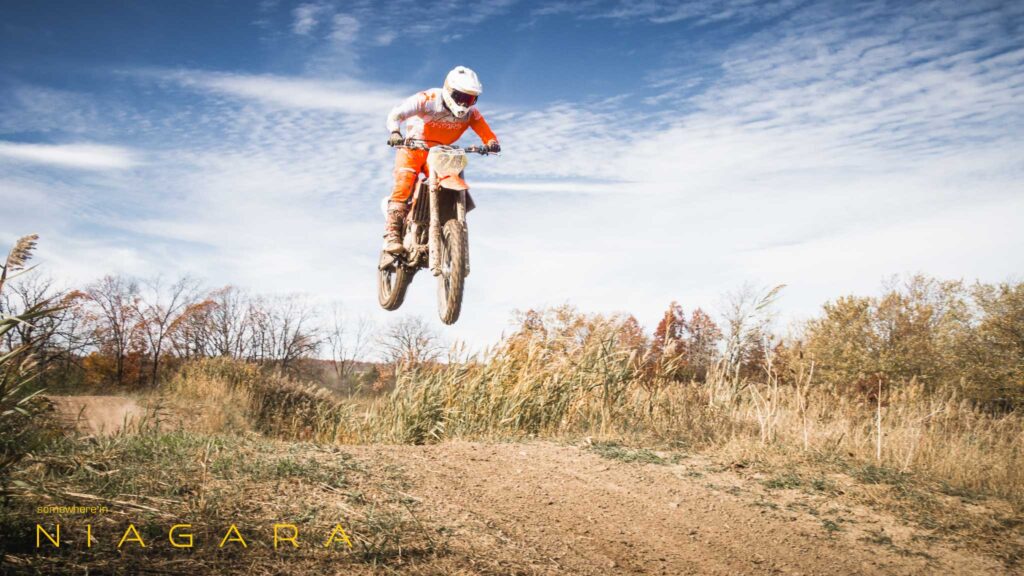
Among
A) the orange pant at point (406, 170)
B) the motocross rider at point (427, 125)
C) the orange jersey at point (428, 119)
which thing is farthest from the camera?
the orange pant at point (406, 170)

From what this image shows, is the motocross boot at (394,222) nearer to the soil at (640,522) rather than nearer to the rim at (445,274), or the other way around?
the rim at (445,274)

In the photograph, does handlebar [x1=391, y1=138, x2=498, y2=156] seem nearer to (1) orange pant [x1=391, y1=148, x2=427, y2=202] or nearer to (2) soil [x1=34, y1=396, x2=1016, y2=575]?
(1) orange pant [x1=391, y1=148, x2=427, y2=202]

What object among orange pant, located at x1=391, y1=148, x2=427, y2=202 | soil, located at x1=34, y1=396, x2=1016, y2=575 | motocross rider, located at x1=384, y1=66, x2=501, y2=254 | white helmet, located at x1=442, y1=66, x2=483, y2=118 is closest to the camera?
soil, located at x1=34, y1=396, x2=1016, y2=575

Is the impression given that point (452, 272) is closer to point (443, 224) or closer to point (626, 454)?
point (443, 224)

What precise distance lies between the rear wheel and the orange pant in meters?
0.77

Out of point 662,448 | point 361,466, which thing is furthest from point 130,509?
point 662,448

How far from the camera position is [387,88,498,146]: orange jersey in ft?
20.5

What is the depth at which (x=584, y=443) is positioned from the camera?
18.7 feet

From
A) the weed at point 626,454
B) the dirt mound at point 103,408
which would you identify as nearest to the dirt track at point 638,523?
the weed at point 626,454

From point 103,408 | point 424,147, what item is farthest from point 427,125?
point 103,408

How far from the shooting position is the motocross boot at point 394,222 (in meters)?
6.91

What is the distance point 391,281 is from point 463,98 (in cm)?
284

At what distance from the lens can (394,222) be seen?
6.96m

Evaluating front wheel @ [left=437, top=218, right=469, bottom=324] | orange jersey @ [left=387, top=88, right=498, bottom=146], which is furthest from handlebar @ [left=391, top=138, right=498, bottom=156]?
front wheel @ [left=437, top=218, right=469, bottom=324]
